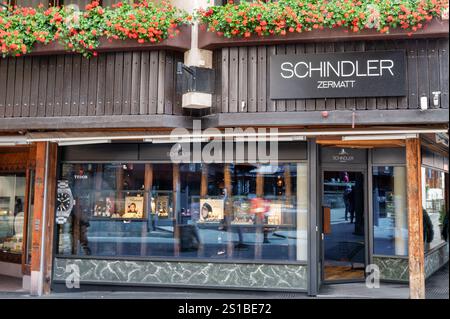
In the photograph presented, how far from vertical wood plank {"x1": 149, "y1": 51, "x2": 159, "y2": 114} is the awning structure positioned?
1.92 ft

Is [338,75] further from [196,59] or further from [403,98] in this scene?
[196,59]

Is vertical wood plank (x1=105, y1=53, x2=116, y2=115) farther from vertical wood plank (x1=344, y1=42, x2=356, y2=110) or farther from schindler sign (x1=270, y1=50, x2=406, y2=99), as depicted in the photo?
vertical wood plank (x1=344, y1=42, x2=356, y2=110)

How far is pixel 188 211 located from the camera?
32.1 ft

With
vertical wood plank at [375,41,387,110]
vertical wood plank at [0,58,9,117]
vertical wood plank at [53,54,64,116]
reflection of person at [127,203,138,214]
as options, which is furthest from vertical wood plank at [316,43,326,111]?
vertical wood plank at [0,58,9,117]

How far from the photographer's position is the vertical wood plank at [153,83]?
8.33 meters

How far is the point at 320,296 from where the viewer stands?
8.83 meters

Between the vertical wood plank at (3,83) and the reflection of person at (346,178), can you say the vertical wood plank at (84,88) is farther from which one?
the reflection of person at (346,178)

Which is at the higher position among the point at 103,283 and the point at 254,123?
the point at 254,123

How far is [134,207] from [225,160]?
2.22 m

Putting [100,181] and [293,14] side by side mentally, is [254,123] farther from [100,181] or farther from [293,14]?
[100,181]

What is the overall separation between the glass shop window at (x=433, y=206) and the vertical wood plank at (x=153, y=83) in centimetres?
596

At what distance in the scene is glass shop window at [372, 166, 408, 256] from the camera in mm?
10438

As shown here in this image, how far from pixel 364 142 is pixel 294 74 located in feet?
9.00
